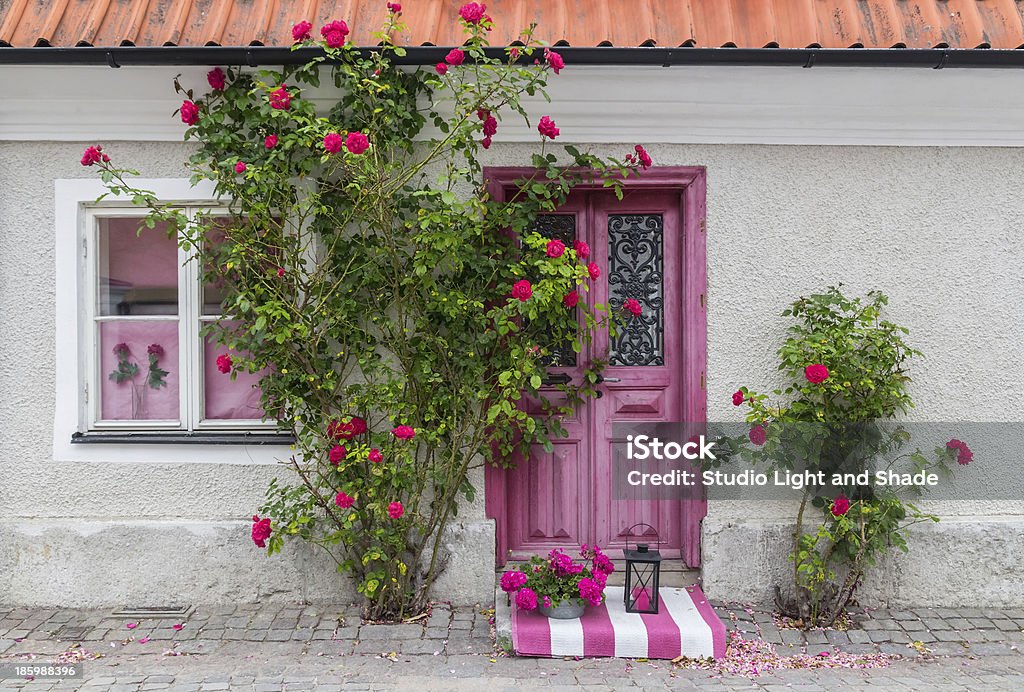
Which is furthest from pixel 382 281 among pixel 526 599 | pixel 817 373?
pixel 817 373

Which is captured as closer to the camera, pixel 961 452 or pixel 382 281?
pixel 382 281

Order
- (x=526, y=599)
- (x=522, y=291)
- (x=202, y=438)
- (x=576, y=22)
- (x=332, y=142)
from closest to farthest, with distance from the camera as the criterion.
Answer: (x=332, y=142)
(x=522, y=291)
(x=526, y=599)
(x=576, y=22)
(x=202, y=438)

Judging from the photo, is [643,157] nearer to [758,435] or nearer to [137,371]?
[758,435]

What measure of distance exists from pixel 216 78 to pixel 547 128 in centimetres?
186

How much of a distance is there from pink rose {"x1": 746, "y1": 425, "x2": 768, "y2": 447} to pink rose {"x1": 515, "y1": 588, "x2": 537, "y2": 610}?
1.53 metres

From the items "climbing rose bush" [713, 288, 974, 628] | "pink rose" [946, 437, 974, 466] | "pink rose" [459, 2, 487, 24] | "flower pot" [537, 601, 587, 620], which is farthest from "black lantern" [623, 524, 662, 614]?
"pink rose" [459, 2, 487, 24]

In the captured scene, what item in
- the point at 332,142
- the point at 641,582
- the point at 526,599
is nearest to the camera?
the point at 332,142

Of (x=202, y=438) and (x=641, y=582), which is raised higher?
(x=202, y=438)

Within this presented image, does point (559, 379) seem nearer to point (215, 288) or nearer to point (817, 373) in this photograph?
point (817, 373)

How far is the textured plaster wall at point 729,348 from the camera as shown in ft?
15.4

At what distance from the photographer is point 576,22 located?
4.55 m

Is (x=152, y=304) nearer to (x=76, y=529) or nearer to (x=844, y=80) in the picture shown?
(x=76, y=529)

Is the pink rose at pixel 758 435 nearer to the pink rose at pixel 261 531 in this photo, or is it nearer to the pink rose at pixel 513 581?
the pink rose at pixel 513 581

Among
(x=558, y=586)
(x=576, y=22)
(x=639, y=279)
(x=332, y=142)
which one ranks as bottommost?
(x=558, y=586)
